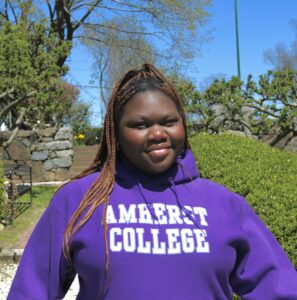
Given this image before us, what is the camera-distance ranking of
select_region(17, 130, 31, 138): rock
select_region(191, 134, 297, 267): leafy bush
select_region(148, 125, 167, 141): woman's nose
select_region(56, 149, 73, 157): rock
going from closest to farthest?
select_region(148, 125, 167, 141): woman's nose
select_region(191, 134, 297, 267): leafy bush
select_region(17, 130, 31, 138): rock
select_region(56, 149, 73, 157): rock

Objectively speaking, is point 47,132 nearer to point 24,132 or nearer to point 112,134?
point 24,132

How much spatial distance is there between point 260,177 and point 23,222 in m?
4.80

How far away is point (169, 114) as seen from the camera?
4.87ft

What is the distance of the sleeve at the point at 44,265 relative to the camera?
1391 millimetres

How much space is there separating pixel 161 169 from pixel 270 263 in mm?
425

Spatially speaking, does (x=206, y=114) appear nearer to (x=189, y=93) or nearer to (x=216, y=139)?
(x=189, y=93)

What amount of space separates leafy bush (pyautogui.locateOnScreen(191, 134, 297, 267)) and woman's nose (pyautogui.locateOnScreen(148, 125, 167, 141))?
1.38m

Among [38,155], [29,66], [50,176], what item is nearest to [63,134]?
[38,155]

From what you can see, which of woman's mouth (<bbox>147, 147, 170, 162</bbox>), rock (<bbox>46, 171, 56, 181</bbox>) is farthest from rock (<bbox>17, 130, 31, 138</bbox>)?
woman's mouth (<bbox>147, 147, 170, 162</bbox>)

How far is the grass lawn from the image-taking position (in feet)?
20.2

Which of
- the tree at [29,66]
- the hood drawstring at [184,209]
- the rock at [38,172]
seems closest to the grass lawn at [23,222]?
the tree at [29,66]

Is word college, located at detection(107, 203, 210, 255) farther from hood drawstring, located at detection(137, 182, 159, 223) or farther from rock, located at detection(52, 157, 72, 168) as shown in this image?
rock, located at detection(52, 157, 72, 168)

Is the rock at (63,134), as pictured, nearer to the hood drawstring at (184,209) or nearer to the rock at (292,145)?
the rock at (292,145)

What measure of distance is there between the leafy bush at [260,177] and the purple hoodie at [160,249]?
3.81 feet
